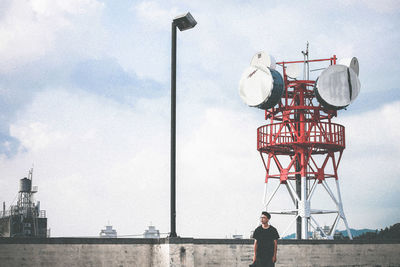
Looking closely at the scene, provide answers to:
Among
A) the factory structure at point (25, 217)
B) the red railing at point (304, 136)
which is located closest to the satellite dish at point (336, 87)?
the red railing at point (304, 136)

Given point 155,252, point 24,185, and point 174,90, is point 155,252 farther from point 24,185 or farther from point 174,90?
point 24,185

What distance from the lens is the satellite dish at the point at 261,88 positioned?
97.2ft

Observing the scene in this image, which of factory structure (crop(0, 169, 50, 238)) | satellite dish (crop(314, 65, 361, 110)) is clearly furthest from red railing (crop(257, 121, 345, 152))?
factory structure (crop(0, 169, 50, 238))

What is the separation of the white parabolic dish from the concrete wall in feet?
36.1

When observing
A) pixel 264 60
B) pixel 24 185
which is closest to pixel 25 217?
pixel 24 185

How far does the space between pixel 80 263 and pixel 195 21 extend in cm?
845

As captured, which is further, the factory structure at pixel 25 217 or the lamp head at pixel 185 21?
the factory structure at pixel 25 217

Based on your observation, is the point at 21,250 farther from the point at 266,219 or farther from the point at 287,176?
the point at 287,176

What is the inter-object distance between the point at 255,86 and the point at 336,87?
4678mm

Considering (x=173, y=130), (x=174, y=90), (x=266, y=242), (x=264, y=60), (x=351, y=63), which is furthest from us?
(x=351, y=63)

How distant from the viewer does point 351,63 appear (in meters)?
32.8

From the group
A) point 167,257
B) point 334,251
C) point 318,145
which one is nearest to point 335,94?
point 318,145

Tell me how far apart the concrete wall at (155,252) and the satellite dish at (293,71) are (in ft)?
45.8

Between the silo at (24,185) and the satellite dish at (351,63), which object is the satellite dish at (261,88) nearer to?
the satellite dish at (351,63)
